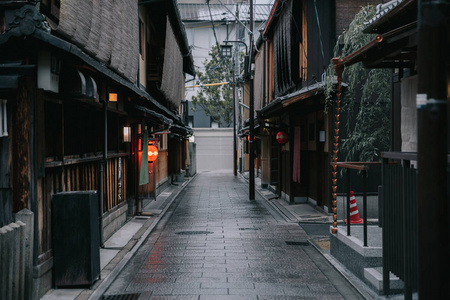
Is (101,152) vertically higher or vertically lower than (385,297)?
higher

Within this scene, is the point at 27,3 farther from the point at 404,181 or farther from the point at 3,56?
the point at 404,181

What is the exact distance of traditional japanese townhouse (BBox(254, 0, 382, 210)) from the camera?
18594 millimetres

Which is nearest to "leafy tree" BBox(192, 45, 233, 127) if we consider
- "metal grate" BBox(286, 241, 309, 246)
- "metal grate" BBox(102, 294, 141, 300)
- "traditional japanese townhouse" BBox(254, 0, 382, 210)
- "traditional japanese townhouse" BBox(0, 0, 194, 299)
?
"traditional japanese townhouse" BBox(254, 0, 382, 210)

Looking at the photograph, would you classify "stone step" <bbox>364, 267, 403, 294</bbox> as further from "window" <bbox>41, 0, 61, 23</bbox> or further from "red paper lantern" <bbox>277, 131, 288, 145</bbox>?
"red paper lantern" <bbox>277, 131, 288, 145</bbox>

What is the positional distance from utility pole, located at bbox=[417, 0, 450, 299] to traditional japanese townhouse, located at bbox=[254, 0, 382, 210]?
12214mm

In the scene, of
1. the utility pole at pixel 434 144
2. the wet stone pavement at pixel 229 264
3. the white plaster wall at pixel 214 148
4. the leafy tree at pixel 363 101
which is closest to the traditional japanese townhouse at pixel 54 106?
the wet stone pavement at pixel 229 264

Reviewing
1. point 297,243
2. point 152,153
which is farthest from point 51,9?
point 152,153

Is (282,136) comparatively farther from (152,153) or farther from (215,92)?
(215,92)

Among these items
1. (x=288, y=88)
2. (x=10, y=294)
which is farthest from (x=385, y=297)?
(x=288, y=88)

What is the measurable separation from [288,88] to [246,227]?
891 centimetres

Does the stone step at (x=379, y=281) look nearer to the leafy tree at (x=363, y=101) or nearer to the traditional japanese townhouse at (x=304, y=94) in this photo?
the leafy tree at (x=363, y=101)

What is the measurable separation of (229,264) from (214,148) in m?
49.2

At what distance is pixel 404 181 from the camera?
725 centimetres

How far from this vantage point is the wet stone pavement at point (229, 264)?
9344mm
